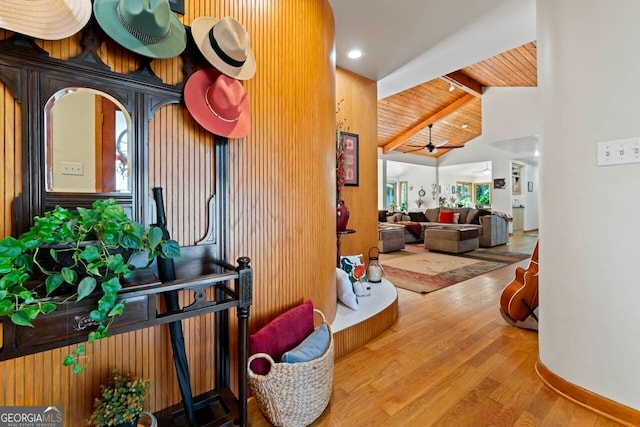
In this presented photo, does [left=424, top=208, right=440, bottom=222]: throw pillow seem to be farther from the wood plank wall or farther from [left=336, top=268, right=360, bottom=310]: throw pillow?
the wood plank wall

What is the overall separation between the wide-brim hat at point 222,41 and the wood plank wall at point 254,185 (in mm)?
107

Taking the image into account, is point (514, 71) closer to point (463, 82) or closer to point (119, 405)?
point (463, 82)

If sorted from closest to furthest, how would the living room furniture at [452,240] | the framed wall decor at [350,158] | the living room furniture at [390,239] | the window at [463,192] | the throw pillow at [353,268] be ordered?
the throw pillow at [353,268]
the framed wall decor at [350,158]
the living room furniture at [452,240]
the living room furniture at [390,239]
the window at [463,192]

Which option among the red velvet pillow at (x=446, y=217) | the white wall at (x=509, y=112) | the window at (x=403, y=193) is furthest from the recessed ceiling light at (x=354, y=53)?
the window at (x=403, y=193)

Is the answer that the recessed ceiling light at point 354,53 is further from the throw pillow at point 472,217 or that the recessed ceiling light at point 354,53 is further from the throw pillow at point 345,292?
the throw pillow at point 472,217

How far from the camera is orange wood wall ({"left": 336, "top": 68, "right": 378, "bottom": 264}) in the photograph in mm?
3568

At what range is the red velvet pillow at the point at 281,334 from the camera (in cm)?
144

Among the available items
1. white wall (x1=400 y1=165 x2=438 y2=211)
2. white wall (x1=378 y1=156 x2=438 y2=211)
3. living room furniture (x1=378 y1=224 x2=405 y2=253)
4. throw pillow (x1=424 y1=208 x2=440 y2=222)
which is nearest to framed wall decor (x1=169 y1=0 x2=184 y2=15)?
living room furniture (x1=378 y1=224 x2=405 y2=253)

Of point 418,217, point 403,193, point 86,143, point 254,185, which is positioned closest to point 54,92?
point 86,143

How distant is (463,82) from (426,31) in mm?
4495

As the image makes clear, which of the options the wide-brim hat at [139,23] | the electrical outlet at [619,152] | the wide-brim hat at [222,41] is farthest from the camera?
the electrical outlet at [619,152]

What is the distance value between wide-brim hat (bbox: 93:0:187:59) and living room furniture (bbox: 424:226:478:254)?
241 inches

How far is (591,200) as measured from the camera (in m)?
1.56

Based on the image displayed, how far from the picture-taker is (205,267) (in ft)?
4.73
